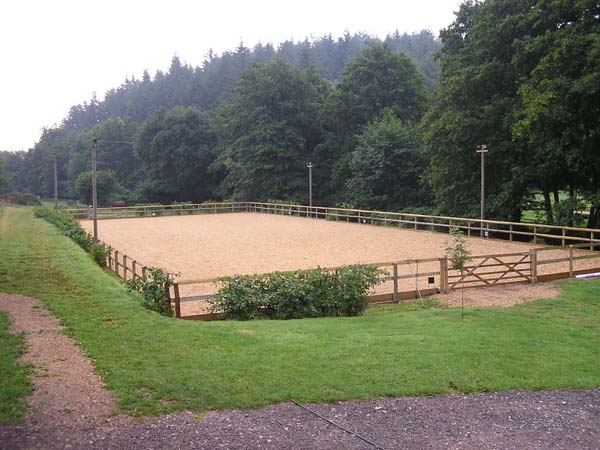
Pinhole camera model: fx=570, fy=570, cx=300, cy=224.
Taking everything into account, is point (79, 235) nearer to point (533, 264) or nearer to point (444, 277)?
point (444, 277)

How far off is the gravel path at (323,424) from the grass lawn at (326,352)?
258mm

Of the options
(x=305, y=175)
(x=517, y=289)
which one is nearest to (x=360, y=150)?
(x=305, y=175)

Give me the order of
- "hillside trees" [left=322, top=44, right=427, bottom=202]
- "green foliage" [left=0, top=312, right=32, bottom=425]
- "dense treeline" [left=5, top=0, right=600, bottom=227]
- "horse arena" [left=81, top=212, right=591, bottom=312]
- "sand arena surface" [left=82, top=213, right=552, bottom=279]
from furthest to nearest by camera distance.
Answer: "hillside trees" [left=322, top=44, right=427, bottom=202] → "dense treeline" [left=5, top=0, right=600, bottom=227] → "sand arena surface" [left=82, top=213, right=552, bottom=279] → "horse arena" [left=81, top=212, right=591, bottom=312] → "green foliage" [left=0, top=312, right=32, bottom=425]

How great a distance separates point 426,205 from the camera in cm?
4066

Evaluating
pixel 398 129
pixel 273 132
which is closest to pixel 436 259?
pixel 398 129

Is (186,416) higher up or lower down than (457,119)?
lower down

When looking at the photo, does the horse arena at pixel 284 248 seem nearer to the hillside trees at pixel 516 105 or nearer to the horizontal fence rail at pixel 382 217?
the horizontal fence rail at pixel 382 217

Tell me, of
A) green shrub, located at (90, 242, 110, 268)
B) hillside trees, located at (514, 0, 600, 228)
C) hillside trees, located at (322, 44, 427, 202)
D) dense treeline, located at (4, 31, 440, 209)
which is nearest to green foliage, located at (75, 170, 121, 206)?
dense treeline, located at (4, 31, 440, 209)

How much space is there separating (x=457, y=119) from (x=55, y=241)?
65.9 feet

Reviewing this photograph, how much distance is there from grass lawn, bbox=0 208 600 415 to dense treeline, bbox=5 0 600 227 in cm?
1393

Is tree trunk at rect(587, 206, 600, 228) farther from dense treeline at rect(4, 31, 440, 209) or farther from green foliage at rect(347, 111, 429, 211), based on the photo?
dense treeline at rect(4, 31, 440, 209)

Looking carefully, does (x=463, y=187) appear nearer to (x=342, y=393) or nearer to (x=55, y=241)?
(x=55, y=241)

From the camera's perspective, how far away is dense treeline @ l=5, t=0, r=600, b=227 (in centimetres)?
2348

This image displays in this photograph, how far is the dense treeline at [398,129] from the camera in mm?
23484
